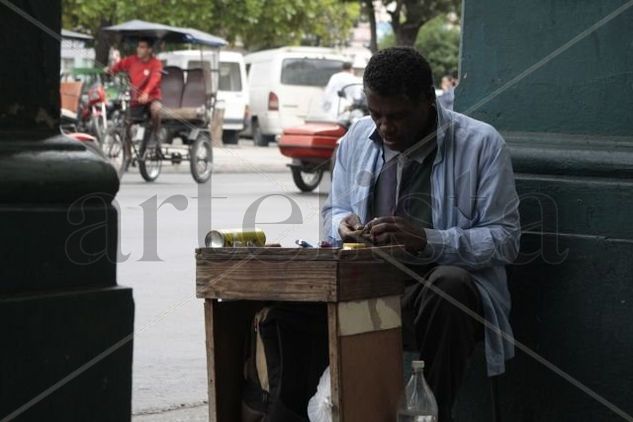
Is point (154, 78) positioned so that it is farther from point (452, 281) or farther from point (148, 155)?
point (452, 281)

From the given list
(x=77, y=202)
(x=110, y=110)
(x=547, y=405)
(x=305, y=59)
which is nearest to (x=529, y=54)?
(x=547, y=405)

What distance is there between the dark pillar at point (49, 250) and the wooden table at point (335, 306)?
0.30 m

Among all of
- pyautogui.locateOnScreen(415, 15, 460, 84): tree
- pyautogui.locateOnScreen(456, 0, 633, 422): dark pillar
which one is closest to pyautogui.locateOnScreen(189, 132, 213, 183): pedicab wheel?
pyautogui.locateOnScreen(456, 0, 633, 422): dark pillar

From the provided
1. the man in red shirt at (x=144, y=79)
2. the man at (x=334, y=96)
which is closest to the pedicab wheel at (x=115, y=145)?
the man in red shirt at (x=144, y=79)

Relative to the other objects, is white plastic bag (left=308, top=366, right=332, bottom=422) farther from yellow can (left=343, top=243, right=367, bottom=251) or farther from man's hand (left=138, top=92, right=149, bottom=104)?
man's hand (left=138, top=92, right=149, bottom=104)

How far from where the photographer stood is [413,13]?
2652 cm

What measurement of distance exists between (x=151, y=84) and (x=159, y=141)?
86cm

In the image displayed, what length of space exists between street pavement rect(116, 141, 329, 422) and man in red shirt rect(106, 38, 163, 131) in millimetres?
1028

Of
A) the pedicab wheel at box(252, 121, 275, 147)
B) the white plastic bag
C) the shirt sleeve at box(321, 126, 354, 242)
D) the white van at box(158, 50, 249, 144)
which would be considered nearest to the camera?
the white plastic bag

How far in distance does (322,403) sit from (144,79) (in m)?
13.7

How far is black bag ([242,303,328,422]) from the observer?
3.78m

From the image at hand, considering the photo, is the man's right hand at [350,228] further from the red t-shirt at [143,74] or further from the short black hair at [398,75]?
the red t-shirt at [143,74]

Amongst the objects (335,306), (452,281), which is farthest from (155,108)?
(335,306)

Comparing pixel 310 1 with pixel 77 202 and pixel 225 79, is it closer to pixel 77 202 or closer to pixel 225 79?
pixel 225 79
